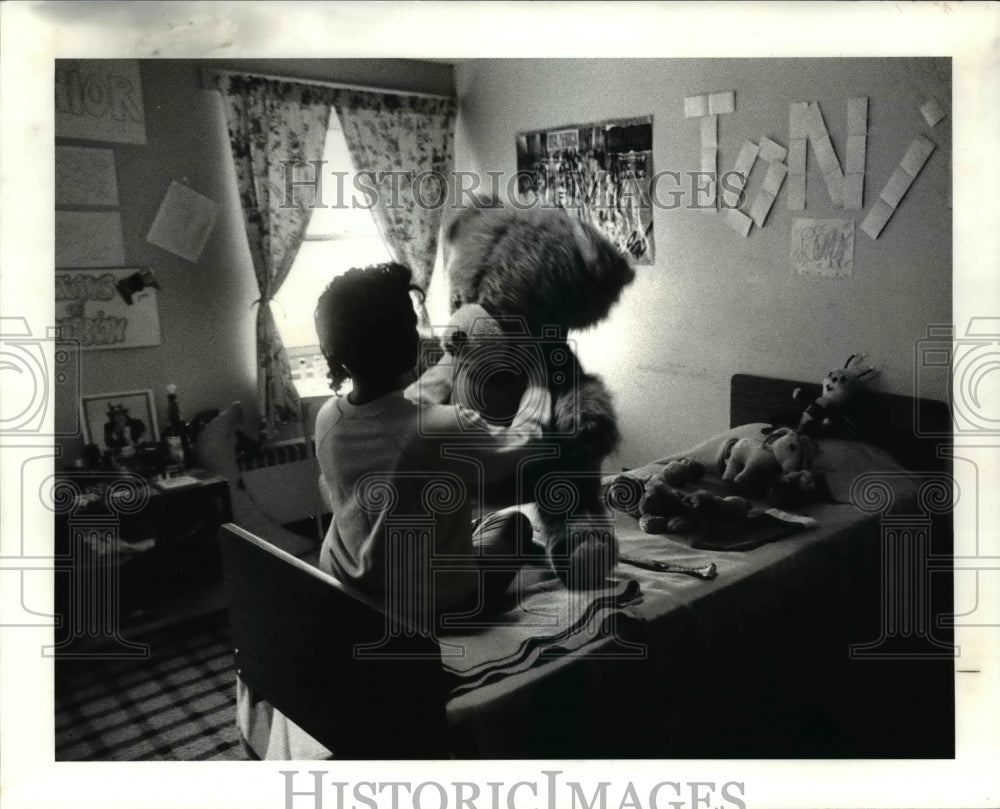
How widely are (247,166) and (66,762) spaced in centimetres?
102

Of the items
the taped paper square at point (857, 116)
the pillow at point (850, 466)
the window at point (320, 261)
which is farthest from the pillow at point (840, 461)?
the window at point (320, 261)

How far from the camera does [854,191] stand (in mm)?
1474

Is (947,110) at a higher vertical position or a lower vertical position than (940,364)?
higher

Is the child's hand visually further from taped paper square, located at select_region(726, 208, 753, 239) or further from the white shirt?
A: taped paper square, located at select_region(726, 208, 753, 239)

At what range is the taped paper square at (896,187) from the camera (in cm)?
147

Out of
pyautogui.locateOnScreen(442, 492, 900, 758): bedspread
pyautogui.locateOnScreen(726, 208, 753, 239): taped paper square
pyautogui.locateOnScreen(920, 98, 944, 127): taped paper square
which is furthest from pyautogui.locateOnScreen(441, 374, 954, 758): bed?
pyautogui.locateOnScreen(920, 98, 944, 127): taped paper square

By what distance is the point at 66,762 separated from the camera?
151 cm

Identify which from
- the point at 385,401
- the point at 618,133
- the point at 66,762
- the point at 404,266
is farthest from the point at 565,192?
the point at 66,762

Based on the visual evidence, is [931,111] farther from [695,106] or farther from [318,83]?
[318,83]

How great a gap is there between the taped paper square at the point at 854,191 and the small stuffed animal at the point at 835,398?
24cm

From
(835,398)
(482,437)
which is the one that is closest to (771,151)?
(835,398)

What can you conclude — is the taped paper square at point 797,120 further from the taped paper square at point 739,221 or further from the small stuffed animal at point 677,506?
the small stuffed animal at point 677,506

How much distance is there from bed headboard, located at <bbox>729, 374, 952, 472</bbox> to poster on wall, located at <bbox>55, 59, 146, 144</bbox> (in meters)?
1.05

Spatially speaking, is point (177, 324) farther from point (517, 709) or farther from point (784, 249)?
point (784, 249)
